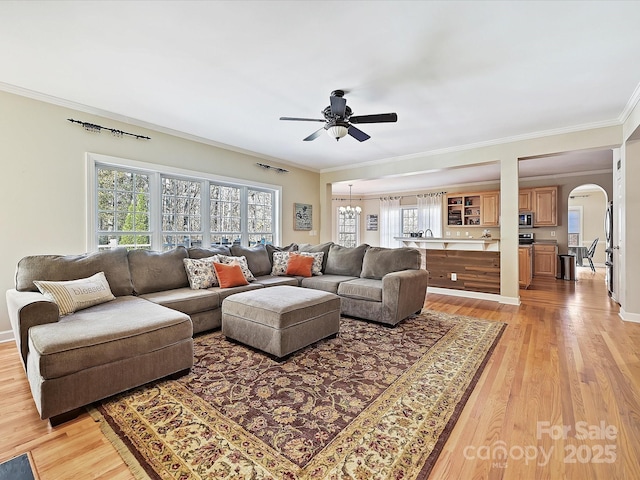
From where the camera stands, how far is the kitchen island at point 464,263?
5.07m

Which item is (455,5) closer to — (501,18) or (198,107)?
(501,18)

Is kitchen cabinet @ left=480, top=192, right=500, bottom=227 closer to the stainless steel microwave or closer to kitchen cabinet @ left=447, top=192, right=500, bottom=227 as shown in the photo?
kitchen cabinet @ left=447, top=192, right=500, bottom=227

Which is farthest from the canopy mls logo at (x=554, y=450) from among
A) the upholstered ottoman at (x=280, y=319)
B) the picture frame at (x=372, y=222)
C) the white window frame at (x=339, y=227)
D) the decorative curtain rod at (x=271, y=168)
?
the white window frame at (x=339, y=227)

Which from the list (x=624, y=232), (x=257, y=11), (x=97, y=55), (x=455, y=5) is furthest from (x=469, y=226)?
(x=97, y=55)

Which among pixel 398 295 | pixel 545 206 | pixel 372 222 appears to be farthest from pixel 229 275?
pixel 545 206

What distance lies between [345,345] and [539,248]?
6804mm

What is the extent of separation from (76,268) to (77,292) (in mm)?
497

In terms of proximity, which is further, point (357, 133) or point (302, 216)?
point (302, 216)

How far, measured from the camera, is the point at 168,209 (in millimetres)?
4434

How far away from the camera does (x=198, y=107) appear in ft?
11.6

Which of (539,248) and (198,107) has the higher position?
(198,107)

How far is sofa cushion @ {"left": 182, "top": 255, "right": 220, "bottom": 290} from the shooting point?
3.57 metres

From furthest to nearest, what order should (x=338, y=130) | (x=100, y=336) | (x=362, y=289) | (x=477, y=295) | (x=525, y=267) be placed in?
(x=525, y=267) → (x=477, y=295) → (x=362, y=289) → (x=338, y=130) → (x=100, y=336)

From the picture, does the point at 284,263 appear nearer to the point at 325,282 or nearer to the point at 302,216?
the point at 325,282
